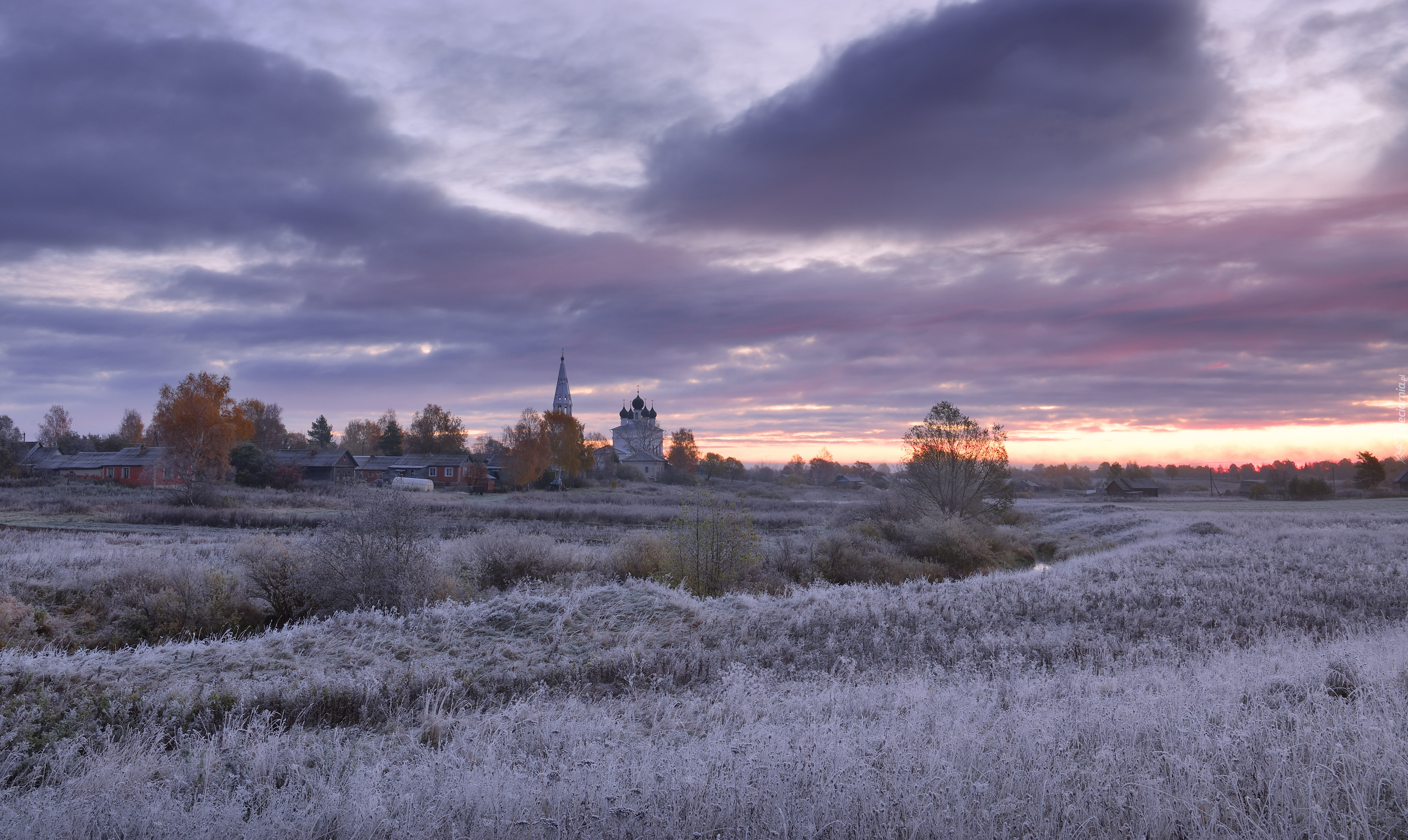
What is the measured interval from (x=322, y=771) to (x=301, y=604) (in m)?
11.5

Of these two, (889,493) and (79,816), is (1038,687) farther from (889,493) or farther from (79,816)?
(889,493)

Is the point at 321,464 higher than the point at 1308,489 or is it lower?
higher

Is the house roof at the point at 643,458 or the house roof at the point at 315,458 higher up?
the house roof at the point at 643,458

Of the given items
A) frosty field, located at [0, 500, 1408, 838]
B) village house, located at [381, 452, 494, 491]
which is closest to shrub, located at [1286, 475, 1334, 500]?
frosty field, located at [0, 500, 1408, 838]

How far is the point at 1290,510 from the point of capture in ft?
154

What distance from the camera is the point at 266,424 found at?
370 feet

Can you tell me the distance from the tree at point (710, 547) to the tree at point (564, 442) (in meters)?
67.2

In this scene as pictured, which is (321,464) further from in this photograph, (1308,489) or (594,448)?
(1308,489)

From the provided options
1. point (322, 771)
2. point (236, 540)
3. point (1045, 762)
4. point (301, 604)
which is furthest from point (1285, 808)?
point (236, 540)

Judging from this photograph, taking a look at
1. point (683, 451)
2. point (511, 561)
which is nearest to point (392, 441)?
point (683, 451)

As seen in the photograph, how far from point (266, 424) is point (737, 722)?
417 ft

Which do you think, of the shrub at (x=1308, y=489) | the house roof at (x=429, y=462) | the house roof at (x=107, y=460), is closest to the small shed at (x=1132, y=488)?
the shrub at (x=1308, y=489)

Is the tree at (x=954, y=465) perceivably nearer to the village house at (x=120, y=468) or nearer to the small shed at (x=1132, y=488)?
the small shed at (x=1132, y=488)

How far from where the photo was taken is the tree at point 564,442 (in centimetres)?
8688
